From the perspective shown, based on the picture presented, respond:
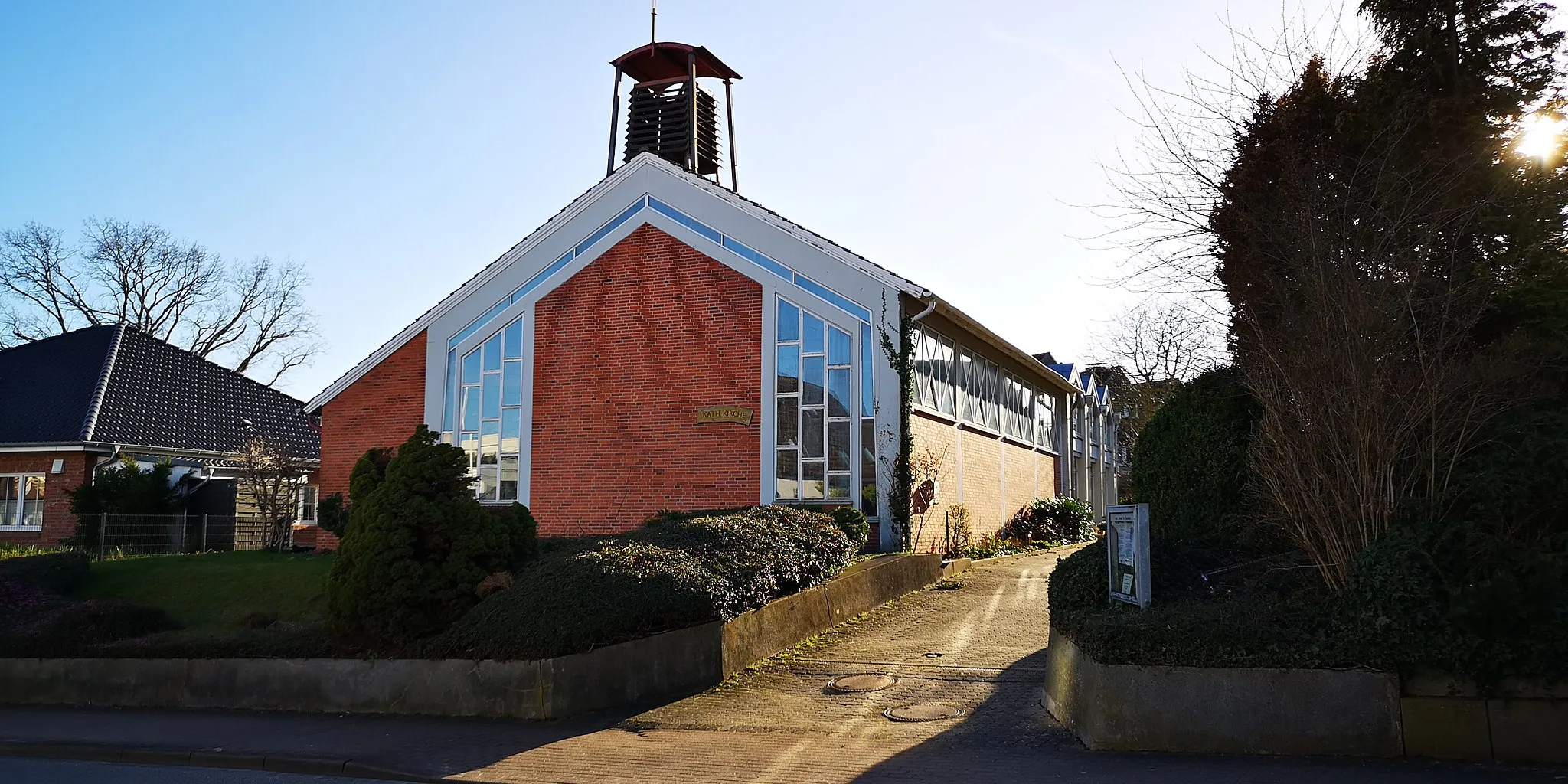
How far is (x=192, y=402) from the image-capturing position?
31.4m

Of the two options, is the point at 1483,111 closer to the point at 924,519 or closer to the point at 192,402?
the point at 924,519

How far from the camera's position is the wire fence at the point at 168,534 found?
2042 centimetres

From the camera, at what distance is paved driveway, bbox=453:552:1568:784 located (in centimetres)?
733

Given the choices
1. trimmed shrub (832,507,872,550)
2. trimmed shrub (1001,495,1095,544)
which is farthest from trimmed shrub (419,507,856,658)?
trimmed shrub (1001,495,1095,544)

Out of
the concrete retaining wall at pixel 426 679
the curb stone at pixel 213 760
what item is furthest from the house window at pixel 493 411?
the curb stone at pixel 213 760

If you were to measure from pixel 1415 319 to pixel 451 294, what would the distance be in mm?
16302

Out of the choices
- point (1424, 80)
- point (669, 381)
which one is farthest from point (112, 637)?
point (1424, 80)

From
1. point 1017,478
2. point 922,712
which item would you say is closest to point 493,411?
point 1017,478

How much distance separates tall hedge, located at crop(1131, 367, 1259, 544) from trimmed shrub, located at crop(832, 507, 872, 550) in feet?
16.3

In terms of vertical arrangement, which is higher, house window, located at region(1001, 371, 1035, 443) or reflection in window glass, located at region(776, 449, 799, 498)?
house window, located at region(1001, 371, 1035, 443)

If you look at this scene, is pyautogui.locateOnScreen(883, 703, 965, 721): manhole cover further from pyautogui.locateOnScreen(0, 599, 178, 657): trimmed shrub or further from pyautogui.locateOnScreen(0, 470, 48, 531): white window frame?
pyautogui.locateOnScreen(0, 470, 48, 531): white window frame

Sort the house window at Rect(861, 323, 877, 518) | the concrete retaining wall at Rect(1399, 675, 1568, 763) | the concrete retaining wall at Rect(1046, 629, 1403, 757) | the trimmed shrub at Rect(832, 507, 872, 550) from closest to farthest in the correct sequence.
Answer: the concrete retaining wall at Rect(1399, 675, 1568, 763), the concrete retaining wall at Rect(1046, 629, 1403, 757), the trimmed shrub at Rect(832, 507, 872, 550), the house window at Rect(861, 323, 877, 518)

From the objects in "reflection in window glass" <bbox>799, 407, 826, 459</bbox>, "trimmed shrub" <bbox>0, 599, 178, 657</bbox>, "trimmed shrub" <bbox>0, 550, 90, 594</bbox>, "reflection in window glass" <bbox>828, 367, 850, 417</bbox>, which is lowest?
"trimmed shrub" <bbox>0, 599, 178, 657</bbox>

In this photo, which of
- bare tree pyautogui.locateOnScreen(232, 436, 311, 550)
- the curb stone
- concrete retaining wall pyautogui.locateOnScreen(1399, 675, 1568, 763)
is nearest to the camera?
concrete retaining wall pyautogui.locateOnScreen(1399, 675, 1568, 763)
